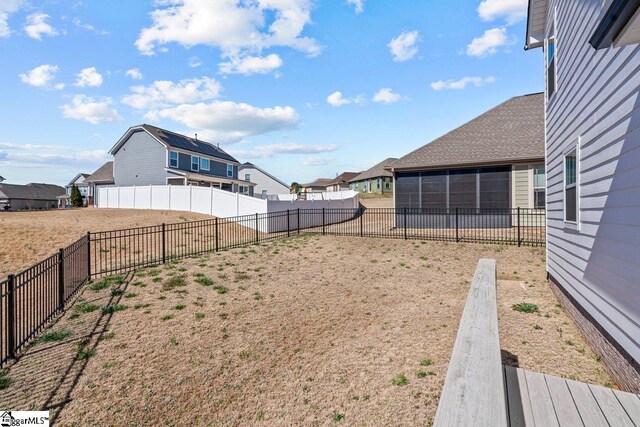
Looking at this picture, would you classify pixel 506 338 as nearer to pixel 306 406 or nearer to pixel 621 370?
pixel 621 370

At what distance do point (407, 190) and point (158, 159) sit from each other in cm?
2257

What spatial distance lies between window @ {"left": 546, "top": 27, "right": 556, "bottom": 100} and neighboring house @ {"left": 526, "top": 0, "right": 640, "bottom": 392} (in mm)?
482

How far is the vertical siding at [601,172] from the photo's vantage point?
3.40m

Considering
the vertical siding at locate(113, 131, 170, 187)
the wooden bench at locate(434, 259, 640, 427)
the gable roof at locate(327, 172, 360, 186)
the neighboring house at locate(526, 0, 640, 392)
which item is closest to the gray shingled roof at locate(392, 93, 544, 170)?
the neighboring house at locate(526, 0, 640, 392)

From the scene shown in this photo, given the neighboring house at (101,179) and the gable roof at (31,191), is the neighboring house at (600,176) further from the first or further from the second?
the gable roof at (31,191)

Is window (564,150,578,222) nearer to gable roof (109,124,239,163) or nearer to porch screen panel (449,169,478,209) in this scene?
porch screen panel (449,169,478,209)

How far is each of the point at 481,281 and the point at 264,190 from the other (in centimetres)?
4690

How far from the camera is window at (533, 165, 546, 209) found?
559 inches

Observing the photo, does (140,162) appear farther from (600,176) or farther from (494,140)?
(600,176)

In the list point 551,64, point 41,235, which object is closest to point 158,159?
point 41,235

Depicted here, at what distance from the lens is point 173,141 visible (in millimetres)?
30047

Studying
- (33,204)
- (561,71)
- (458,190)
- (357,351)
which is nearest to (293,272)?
(357,351)

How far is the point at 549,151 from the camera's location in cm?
801

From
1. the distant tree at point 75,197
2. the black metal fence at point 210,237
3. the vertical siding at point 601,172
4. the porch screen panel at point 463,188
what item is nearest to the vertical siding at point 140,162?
the distant tree at point 75,197
